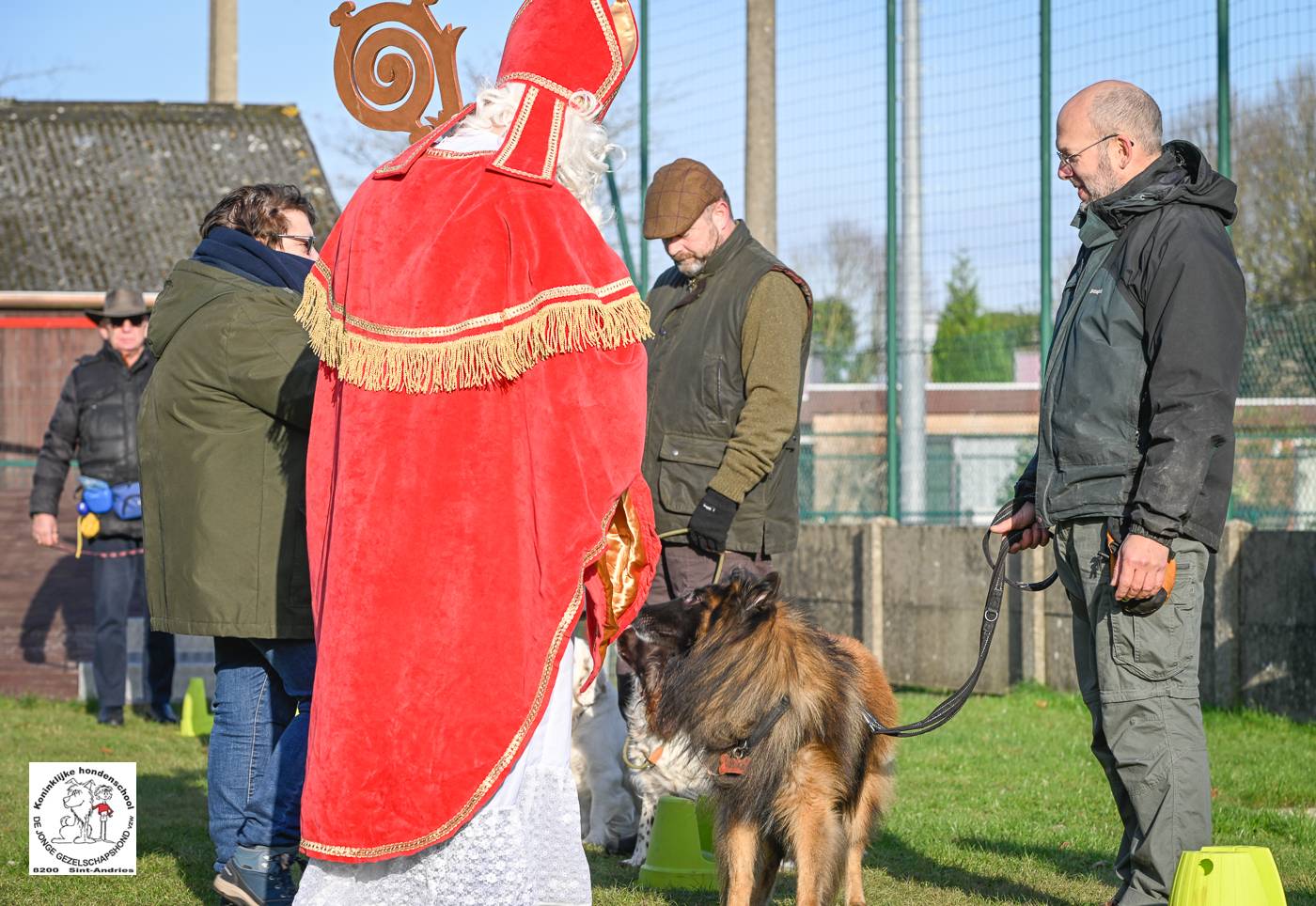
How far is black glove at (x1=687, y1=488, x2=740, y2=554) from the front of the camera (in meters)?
4.43

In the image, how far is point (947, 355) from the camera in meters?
9.74

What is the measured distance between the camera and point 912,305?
9.52 meters

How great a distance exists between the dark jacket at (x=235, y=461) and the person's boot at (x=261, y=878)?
1.85 ft

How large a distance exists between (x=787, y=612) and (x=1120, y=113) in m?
1.62

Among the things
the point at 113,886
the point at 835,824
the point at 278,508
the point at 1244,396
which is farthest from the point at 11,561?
→ the point at 1244,396

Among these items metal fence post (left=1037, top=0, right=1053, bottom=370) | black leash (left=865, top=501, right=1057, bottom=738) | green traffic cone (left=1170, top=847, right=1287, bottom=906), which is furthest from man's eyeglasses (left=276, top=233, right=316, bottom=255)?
metal fence post (left=1037, top=0, right=1053, bottom=370)

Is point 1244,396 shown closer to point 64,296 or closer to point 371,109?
point 371,109

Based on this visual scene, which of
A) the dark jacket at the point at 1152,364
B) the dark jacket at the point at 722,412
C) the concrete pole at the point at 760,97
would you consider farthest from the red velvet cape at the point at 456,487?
the concrete pole at the point at 760,97

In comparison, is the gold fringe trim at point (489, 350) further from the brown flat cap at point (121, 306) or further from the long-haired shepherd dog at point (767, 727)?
the brown flat cap at point (121, 306)

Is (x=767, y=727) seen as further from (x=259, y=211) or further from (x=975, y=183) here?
(x=975, y=183)

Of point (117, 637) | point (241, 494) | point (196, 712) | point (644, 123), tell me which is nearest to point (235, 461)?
point (241, 494)

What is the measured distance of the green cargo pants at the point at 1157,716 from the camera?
318 centimetres

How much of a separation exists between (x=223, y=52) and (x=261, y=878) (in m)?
22.6

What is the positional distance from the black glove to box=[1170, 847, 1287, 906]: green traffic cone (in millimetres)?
1853
